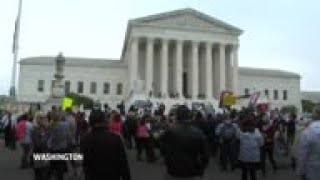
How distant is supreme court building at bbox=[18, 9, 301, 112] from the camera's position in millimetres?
82562

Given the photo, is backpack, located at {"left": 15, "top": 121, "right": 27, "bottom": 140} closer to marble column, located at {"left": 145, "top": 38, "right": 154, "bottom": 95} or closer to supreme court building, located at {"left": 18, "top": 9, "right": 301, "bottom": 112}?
supreme court building, located at {"left": 18, "top": 9, "right": 301, "bottom": 112}

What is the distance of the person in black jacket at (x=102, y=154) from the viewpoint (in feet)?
26.0

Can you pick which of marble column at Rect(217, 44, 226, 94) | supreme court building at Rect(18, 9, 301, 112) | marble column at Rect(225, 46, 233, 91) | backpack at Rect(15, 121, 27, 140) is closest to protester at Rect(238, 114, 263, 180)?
backpack at Rect(15, 121, 27, 140)

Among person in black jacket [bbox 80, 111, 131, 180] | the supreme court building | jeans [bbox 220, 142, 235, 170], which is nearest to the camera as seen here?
person in black jacket [bbox 80, 111, 131, 180]

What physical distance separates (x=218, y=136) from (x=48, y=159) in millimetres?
7538

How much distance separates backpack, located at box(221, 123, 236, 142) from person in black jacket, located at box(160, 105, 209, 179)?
34.5 ft

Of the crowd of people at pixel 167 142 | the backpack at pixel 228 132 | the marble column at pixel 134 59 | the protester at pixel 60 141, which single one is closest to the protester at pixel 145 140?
the crowd of people at pixel 167 142

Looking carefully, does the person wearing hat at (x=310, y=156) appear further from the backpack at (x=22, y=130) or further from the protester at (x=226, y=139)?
the backpack at (x=22, y=130)

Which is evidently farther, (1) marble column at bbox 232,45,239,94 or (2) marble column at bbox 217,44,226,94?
(1) marble column at bbox 232,45,239,94

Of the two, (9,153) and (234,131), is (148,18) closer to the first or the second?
(9,153)

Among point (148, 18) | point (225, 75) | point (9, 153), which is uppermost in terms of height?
point (148, 18)

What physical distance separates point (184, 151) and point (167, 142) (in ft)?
1.05

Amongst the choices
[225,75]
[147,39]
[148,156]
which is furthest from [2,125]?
[225,75]

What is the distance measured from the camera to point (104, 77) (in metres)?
97.6
